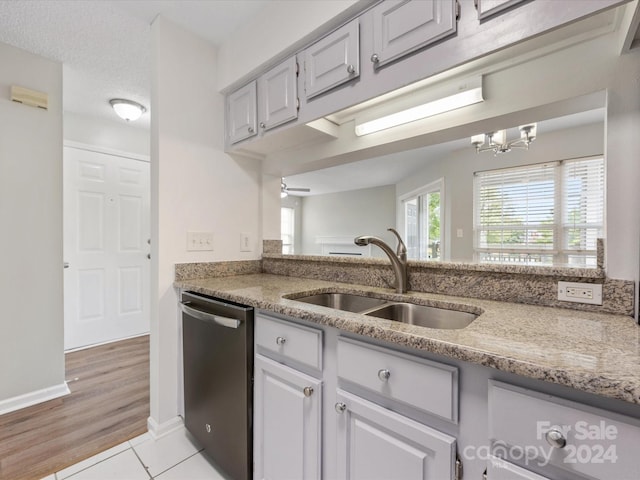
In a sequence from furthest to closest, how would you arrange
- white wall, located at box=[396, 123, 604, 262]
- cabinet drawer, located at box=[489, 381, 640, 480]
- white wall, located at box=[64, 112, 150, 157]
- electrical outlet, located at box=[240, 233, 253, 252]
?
white wall, located at box=[396, 123, 604, 262] → white wall, located at box=[64, 112, 150, 157] → electrical outlet, located at box=[240, 233, 253, 252] → cabinet drawer, located at box=[489, 381, 640, 480]

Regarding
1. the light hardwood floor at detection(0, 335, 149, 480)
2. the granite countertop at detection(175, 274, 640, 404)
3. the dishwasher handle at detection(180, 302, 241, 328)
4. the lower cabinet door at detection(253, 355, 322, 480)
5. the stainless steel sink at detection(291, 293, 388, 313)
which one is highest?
the granite countertop at detection(175, 274, 640, 404)

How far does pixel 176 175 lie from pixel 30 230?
1.21m

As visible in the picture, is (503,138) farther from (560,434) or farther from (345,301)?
(560,434)

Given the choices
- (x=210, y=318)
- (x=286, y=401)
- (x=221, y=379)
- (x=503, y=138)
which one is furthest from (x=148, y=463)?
(x=503, y=138)

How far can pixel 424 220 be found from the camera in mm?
4750

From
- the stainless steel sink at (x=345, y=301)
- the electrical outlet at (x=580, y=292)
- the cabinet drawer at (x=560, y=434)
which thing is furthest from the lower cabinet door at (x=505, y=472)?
the stainless steel sink at (x=345, y=301)

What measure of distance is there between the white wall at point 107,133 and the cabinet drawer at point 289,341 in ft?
9.84

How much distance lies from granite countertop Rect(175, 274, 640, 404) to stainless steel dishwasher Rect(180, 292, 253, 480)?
0.17 m

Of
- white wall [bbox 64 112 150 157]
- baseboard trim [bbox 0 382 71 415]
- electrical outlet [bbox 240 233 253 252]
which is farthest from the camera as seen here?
white wall [bbox 64 112 150 157]

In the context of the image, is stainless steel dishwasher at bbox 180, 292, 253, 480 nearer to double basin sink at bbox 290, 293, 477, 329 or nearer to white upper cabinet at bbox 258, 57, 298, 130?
double basin sink at bbox 290, 293, 477, 329

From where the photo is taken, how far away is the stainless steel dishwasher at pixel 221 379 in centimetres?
124

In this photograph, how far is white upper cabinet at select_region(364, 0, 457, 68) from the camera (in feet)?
3.17

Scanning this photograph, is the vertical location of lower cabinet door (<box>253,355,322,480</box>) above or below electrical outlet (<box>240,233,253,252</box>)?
below

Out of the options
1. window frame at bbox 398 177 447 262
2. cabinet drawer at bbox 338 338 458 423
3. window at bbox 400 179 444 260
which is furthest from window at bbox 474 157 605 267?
cabinet drawer at bbox 338 338 458 423
